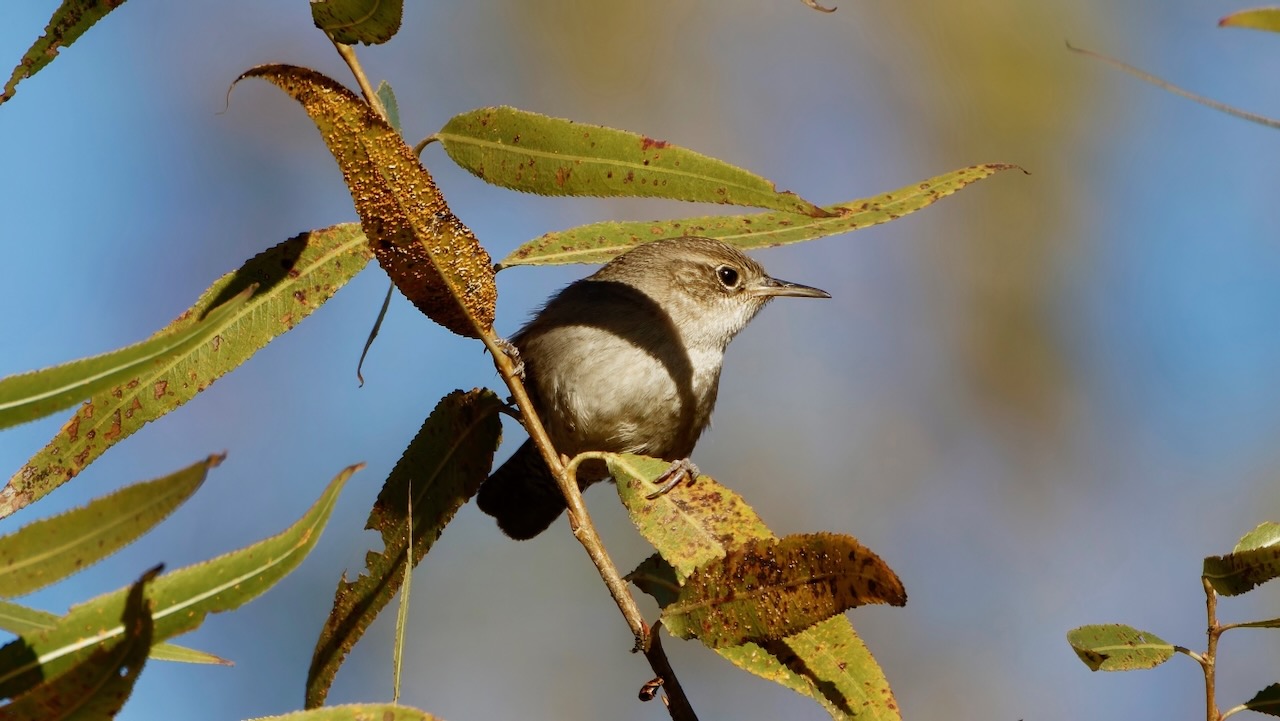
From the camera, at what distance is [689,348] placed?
4.63 meters

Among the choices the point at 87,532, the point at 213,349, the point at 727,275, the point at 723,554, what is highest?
the point at 727,275

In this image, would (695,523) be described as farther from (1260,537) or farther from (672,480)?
(1260,537)

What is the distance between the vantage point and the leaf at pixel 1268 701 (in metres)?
2.22

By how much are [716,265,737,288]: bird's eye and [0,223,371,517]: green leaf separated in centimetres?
270

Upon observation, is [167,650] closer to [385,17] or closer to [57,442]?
[57,442]

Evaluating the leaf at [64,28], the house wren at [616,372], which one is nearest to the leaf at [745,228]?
the leaf at [64,28]

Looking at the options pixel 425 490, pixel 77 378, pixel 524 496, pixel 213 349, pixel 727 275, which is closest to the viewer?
pixel 77 378

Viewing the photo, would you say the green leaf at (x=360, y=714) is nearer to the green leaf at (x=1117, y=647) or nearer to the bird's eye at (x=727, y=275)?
the green leaf at (x=1117, y=647)

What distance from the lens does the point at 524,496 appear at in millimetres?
4488

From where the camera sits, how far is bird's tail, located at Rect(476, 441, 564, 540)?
175 inches

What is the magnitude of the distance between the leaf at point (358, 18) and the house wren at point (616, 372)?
75.4 inches

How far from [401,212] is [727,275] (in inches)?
123

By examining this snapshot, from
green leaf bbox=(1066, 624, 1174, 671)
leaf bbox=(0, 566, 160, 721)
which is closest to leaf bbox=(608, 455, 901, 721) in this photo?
green leaf bbox=(1066, 624, 1174, 671)

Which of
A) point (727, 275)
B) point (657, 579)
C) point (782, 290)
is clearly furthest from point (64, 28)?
point (782, 290)
